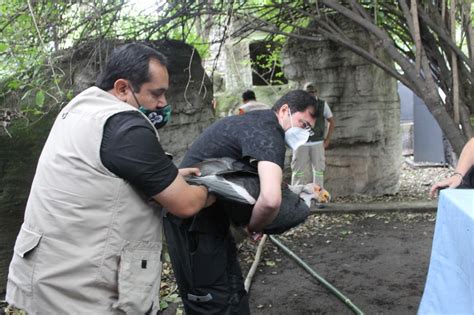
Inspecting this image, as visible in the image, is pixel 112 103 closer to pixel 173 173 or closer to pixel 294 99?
pixel 173 173

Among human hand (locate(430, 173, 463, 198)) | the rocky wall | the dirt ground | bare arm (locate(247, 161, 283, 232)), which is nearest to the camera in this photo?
bare arm (locate(247, 161, 283, 232))

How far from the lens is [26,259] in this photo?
1681 mm

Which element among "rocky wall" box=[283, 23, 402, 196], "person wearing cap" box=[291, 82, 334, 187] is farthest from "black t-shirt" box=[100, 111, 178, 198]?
"rocky wall" box=[283, 23, 402, 196]

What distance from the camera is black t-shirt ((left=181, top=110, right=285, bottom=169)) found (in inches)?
87.0

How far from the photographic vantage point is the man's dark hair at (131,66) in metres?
1.79

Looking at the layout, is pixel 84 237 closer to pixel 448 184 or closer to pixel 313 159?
pixel 448 184

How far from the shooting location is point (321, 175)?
7.41m

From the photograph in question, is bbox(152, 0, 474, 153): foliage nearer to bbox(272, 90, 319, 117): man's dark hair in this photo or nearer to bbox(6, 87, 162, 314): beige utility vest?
bbox(272, 90, 319, 117): man's dark hair

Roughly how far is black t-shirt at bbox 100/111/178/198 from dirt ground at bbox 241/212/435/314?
249 centimetres

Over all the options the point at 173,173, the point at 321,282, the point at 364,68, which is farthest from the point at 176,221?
the point at 364,68

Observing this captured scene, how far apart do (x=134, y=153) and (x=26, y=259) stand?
56 cm

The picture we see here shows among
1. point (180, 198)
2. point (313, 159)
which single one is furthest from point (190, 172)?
point (313, 159)

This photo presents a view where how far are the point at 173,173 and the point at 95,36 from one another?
9.99ft

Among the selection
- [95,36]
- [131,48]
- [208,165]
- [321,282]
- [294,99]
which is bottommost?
[321,282]
